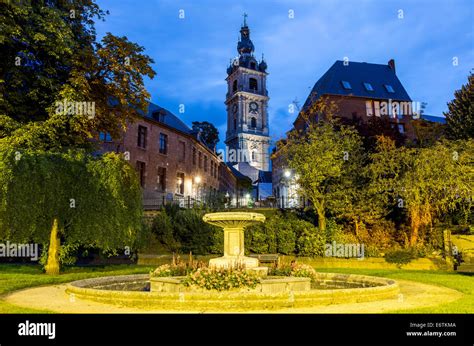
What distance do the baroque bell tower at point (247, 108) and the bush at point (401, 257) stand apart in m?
83.3

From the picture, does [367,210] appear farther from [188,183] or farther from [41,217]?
[188,183]

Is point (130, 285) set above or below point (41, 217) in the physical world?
below

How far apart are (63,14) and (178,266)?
1456 centimetres

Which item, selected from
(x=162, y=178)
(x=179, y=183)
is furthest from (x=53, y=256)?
(x=179, y=183)

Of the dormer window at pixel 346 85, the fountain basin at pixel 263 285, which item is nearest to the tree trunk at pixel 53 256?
the fountain basin at pixel 263 285

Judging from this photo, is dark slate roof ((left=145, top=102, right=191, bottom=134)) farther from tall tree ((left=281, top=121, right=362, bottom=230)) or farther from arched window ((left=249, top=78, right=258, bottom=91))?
arched window ((left=249, top=78, right=258, bottom=91))

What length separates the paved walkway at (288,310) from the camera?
797 cm

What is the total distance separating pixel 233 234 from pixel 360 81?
38311mm

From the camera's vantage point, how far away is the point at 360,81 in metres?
45.5

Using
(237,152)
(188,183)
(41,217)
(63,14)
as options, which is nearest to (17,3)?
(63,14)

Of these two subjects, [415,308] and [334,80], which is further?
[334,80]

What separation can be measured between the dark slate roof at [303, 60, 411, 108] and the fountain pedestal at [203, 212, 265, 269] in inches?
1301

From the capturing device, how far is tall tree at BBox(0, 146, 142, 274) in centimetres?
1419

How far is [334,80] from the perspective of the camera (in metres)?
44.3
